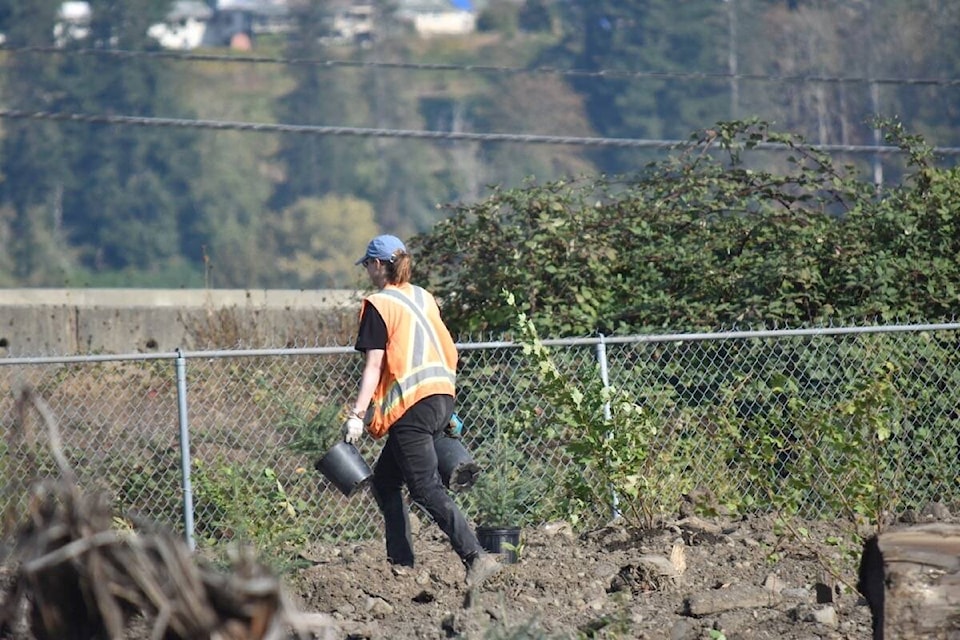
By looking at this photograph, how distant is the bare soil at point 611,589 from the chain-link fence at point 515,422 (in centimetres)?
40

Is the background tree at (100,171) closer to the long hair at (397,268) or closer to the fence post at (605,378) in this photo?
the fence post at (605,378)

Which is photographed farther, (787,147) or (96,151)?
(96,151)

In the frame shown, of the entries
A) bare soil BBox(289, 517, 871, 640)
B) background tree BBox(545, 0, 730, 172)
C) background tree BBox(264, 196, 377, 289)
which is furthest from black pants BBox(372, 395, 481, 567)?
background tree BBox(545, 0, 730, 172)

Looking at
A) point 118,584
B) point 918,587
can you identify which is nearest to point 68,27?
point 918,587

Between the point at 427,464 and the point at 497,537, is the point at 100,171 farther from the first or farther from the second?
the point at 427,464

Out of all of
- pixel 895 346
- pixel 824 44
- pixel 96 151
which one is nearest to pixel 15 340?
pixel 895 346

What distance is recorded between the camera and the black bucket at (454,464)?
6.25m

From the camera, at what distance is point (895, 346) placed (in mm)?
8328

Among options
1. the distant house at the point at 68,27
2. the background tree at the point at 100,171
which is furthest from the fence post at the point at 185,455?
the distant house at the point at 68,27

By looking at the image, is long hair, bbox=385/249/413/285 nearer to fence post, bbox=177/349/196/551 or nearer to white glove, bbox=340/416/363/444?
white glove, bbox=340/416/363/444

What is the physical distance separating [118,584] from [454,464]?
3.24m

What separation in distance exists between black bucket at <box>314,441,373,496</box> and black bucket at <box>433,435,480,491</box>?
33 cm

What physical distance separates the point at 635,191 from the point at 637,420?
3611 mm

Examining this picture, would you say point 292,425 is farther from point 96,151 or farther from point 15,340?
point 96,151
